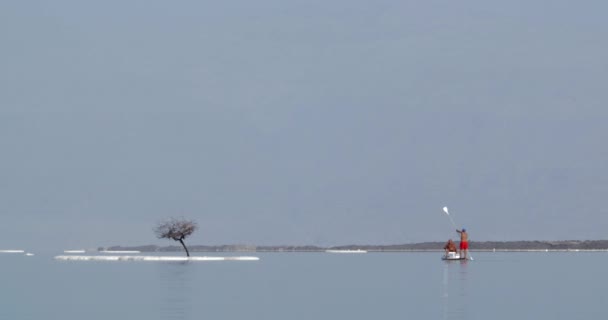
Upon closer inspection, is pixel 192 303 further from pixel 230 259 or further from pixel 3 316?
pixel 230 259

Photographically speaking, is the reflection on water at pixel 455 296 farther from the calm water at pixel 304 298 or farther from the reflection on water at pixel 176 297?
the reflection on water at pixel 176 297

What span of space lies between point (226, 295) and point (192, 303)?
5547mm

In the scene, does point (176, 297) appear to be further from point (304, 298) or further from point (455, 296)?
point (455, 296)

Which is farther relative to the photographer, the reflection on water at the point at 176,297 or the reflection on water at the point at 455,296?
the reflection on water at the point at 176,297

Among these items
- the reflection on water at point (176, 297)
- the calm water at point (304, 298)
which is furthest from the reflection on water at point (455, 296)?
the reflection on water at point (176, 297)

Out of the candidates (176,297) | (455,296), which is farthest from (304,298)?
(455,296)

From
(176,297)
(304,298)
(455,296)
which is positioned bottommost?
(176,297)

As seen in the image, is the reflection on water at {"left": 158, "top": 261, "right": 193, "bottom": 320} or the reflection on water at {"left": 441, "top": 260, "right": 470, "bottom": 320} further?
the reflection on water at {"left": 158, "top": 261, "right": 193, "bottom": 320}

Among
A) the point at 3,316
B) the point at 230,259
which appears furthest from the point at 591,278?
the point at 230,259

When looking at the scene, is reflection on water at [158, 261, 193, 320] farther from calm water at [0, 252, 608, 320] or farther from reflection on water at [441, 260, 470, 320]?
reflection on water at [441, 260, 470, 320]

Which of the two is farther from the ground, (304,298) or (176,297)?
(304,298)

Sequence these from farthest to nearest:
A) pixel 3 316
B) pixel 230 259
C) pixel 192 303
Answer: pixel 230 259 → pixel 192 303 → pixel 3 316

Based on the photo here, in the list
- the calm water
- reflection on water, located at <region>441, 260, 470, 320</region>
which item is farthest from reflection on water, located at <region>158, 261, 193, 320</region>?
reflection on water, located at <region>441, 260, 470, 320</region>

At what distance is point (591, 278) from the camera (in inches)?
2534
